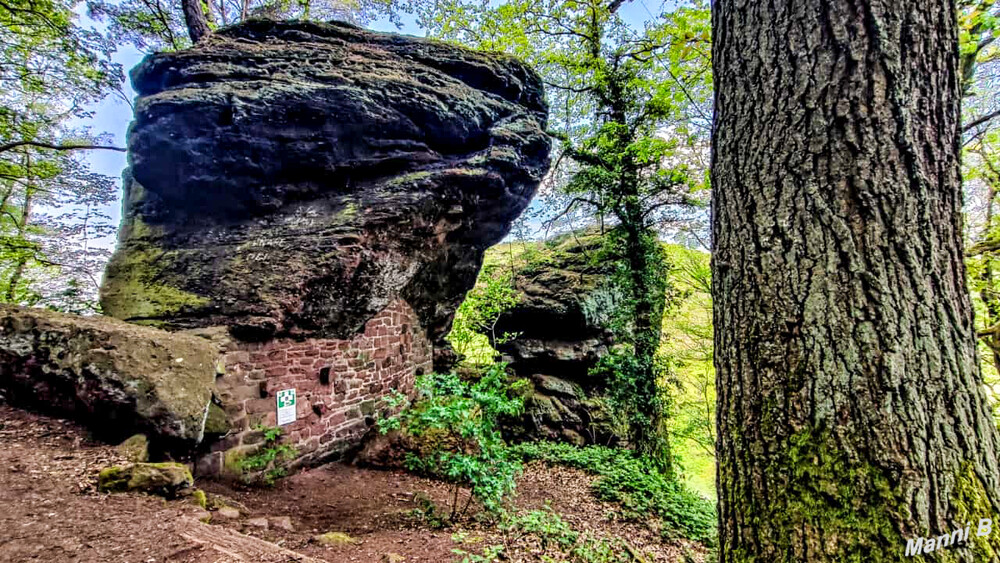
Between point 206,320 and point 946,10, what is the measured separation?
5.79 metres

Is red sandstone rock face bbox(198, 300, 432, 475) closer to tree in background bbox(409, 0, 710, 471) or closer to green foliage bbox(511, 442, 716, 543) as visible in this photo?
green foliage bbox(511, 442, 716, 543)

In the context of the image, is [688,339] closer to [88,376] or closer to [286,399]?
[286,399]

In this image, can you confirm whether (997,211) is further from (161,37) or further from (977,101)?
(161,37)

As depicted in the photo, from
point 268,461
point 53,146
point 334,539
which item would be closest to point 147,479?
point 334,539

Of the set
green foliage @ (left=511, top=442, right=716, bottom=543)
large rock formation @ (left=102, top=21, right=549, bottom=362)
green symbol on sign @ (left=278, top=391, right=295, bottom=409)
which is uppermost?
large rock formation @ (left=102, top=21, right=549, bottom=362)

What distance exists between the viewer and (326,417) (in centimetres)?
538

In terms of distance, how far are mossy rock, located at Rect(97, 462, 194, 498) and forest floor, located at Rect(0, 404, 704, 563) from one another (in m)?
0.08

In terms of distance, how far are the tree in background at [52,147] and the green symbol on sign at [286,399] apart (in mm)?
3934

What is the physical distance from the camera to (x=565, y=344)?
351 inches

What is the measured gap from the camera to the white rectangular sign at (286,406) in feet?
15.6

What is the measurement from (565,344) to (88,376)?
7475 millimetres

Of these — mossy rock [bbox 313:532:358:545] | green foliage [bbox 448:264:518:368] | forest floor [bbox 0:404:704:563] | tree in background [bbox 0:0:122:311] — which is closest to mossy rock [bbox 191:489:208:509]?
forest floor [bbox 0:404:704:563]

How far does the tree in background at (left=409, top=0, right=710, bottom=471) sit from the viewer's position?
7340 millimetres

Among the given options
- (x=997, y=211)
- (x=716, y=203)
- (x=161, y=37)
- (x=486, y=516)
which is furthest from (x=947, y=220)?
(x=161, y=37)
